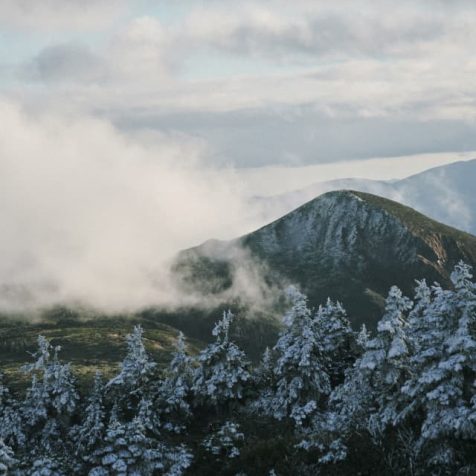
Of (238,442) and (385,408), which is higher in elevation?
(385,408)

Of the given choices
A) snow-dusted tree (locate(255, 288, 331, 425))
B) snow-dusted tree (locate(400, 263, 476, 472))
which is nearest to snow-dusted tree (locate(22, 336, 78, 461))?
snow-dusted tree (locate(255, 288, 331, 425))

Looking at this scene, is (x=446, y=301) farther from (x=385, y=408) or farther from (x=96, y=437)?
(x=96, y=437)

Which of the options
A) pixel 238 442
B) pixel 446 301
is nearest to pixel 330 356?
pixel 238 442

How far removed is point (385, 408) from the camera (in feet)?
154

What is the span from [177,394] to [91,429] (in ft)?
35.3

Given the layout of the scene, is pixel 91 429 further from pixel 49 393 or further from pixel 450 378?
pixel 450 378

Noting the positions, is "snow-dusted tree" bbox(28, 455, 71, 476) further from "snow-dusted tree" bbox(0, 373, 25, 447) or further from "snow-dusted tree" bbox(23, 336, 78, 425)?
"snow-dusted tree" bbox(23, 336, 78, 425)

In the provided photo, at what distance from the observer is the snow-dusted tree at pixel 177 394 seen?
64562 millimetres

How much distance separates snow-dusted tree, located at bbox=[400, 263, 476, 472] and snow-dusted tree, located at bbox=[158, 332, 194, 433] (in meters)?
30.4

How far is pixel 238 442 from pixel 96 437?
44.5 feet

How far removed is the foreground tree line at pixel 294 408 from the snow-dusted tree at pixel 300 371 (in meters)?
0.14

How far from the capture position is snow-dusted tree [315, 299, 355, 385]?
224ft

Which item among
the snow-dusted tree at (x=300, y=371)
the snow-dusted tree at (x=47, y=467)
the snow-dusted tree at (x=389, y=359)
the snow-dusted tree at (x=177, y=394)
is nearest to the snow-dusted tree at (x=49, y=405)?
the snow-dusted tree at (x=47, y=467)

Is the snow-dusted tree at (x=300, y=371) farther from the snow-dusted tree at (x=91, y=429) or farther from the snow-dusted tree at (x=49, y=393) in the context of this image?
the snow-dusted tree at (x=49, y=393)
